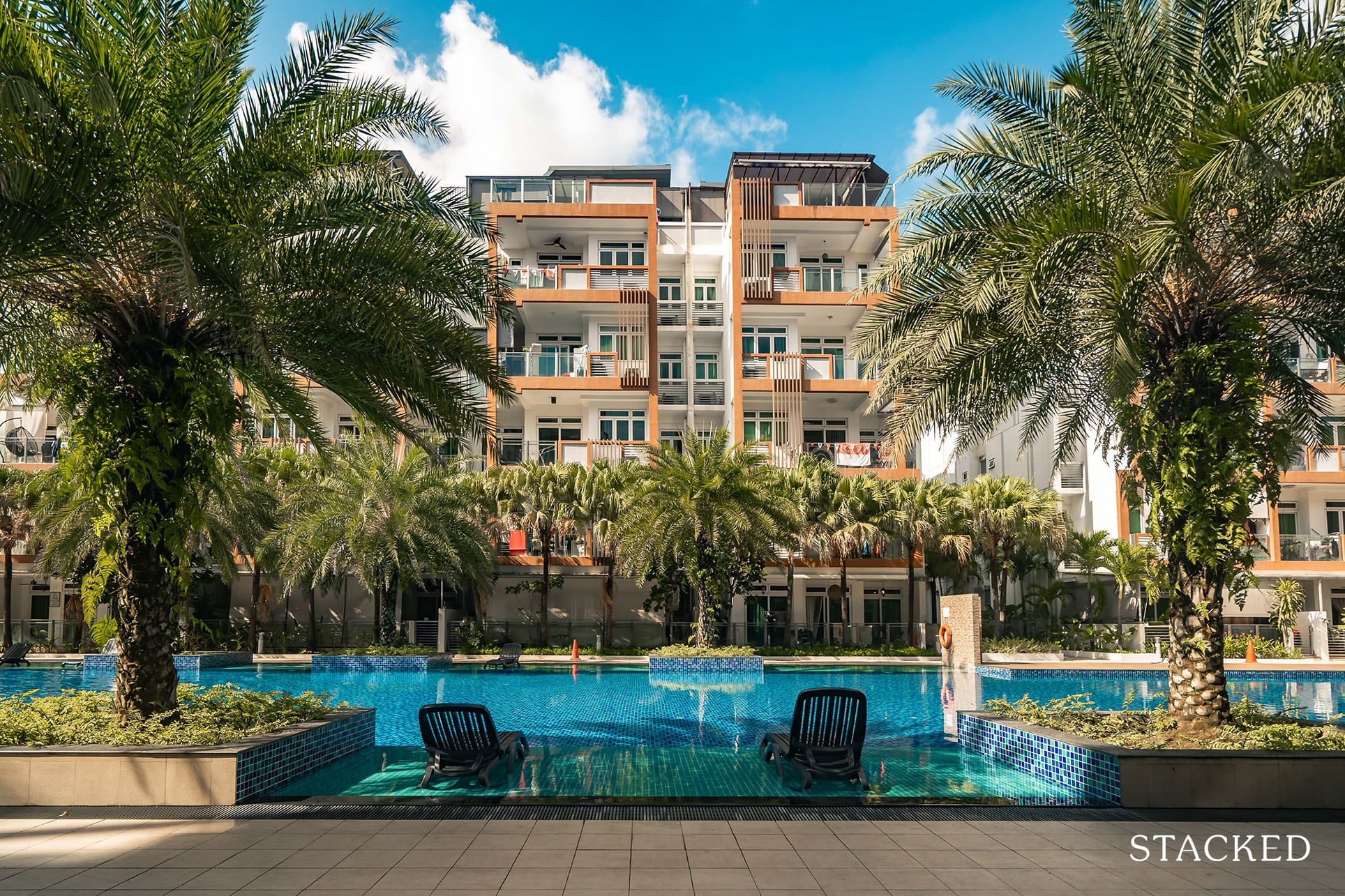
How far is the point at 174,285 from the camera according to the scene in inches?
351

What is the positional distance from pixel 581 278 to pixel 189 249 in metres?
26.1

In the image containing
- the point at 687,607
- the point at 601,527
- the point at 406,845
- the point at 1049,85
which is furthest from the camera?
the point at 687,607

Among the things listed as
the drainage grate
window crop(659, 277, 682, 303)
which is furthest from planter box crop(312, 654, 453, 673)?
window crop(659, 277, 682, 303)

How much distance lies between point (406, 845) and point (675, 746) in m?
5.81

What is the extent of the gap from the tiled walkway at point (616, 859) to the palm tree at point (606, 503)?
19.7m

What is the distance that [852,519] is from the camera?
93.9 ft

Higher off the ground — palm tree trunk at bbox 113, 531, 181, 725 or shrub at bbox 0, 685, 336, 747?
palm tree trunk at bbox 113, 531, 181, 725

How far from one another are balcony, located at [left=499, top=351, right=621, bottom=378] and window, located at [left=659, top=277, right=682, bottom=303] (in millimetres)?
5947

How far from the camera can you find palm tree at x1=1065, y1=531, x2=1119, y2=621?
30.0 metres

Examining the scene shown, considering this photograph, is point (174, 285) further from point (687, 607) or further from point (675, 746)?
point (687, 607)

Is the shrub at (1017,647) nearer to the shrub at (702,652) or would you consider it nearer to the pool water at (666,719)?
the pool water at (666,719)

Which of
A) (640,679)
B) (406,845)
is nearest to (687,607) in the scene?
(640,679)

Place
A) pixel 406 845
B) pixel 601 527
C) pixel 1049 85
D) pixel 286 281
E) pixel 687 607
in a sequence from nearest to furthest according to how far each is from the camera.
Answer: pixel 406 845 → pixel 286 281 → pixel 1049 85 → pixel 601 527 → pixel 687 607

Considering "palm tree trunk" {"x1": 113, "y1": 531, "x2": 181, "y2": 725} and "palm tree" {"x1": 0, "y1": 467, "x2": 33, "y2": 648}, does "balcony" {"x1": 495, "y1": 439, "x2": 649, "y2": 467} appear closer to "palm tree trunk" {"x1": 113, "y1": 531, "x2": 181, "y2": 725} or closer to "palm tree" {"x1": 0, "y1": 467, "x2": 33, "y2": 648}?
"palm tree" {"x1": 0, "y1": 467, "x2": 33, "y2": 648}
